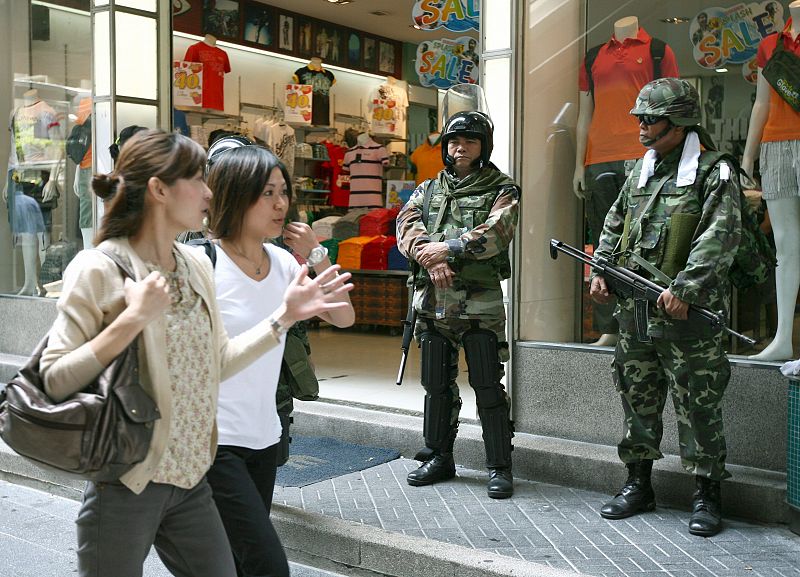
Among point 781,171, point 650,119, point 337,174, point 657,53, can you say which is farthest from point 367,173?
point 650,119

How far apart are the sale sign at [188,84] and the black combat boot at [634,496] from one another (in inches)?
300

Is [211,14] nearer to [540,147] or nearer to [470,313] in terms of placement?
[540,147]

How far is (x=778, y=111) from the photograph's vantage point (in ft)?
18.9

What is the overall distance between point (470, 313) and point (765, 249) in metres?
1.63

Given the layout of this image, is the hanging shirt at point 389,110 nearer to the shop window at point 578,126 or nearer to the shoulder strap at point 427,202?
the shop window at point 578,126

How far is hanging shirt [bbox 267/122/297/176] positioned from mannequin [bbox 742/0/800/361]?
6920 millimetres

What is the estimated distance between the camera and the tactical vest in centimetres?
565

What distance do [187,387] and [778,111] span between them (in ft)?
14.1

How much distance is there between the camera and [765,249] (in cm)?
537

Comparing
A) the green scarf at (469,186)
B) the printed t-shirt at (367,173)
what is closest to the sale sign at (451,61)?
the green scarf at (469,186)

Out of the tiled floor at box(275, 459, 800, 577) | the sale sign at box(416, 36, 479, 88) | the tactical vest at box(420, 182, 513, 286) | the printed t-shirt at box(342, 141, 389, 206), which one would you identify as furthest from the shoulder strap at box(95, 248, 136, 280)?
the printed t-shirt at box(342, 141, 389, 206)

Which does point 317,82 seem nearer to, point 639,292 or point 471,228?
point 471,228

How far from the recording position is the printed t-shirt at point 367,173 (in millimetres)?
12711

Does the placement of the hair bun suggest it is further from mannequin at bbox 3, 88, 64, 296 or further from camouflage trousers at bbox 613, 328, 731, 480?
mannequin at bbox 3, 88, 64, 296
